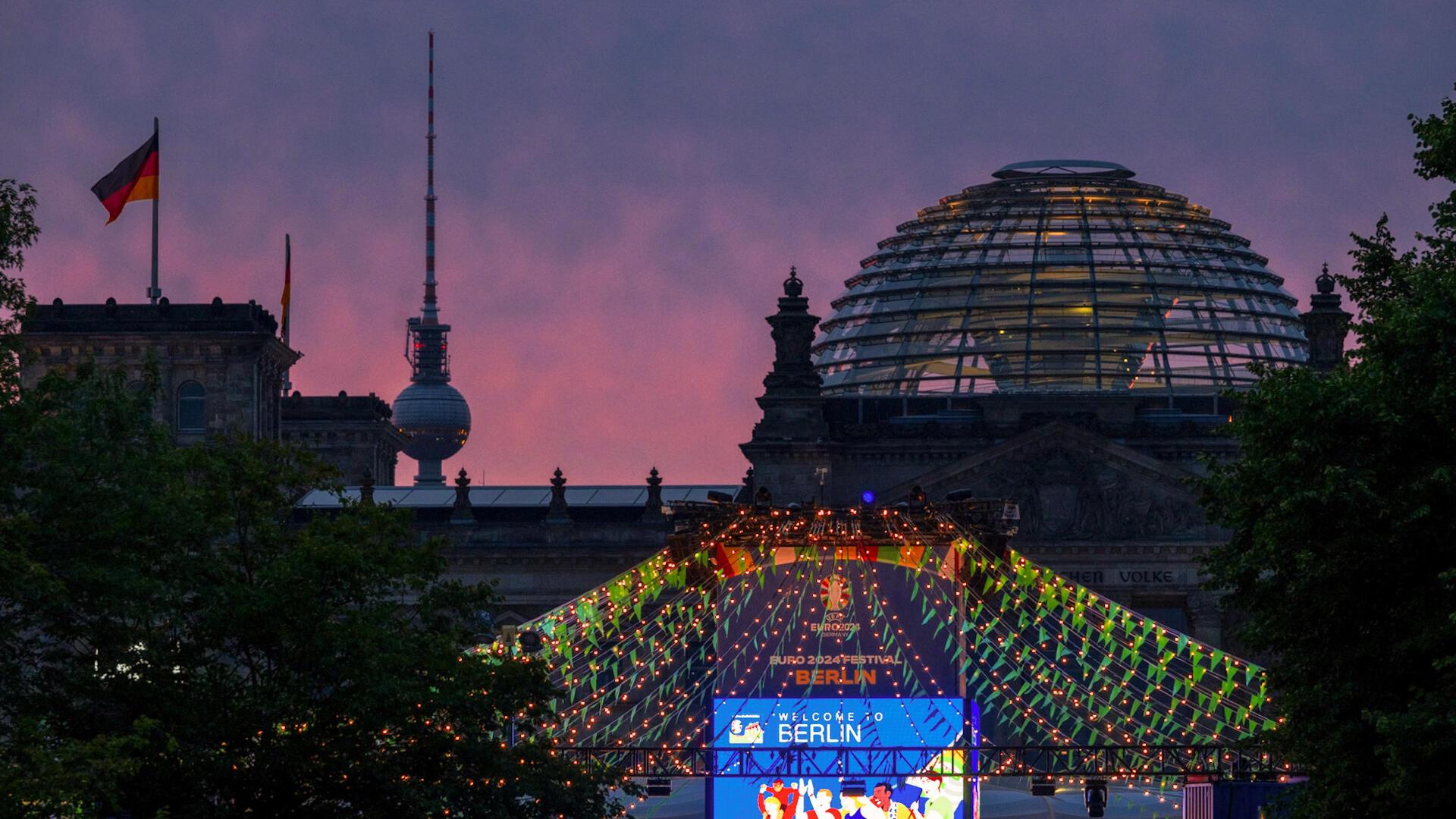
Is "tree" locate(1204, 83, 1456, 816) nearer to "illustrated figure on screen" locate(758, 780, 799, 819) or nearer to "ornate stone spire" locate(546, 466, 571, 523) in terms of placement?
"illustrated figure on screen" locate(758, 780, 799, 819)

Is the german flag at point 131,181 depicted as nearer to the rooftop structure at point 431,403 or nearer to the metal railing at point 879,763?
the metal railing at point 879,763

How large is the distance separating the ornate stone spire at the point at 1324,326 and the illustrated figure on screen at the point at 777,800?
160 feet

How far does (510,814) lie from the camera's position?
54.1 m

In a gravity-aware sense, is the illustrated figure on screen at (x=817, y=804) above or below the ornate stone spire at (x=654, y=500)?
below

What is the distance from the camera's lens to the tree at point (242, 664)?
52.5m

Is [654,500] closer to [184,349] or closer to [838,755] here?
[184,349]

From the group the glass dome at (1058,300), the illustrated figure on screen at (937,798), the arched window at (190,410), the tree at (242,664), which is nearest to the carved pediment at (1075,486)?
the glass dome at (1058,300)

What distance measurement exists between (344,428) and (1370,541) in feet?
301

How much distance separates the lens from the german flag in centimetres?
9794

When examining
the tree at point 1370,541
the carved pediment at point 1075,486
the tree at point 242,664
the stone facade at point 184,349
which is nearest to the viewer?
the tree at point 1370,541

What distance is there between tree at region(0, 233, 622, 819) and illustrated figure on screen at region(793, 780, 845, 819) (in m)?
4.60

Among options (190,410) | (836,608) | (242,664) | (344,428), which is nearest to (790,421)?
(190,410)

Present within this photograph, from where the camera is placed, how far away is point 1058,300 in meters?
114

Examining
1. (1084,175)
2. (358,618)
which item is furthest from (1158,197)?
(358,618)
